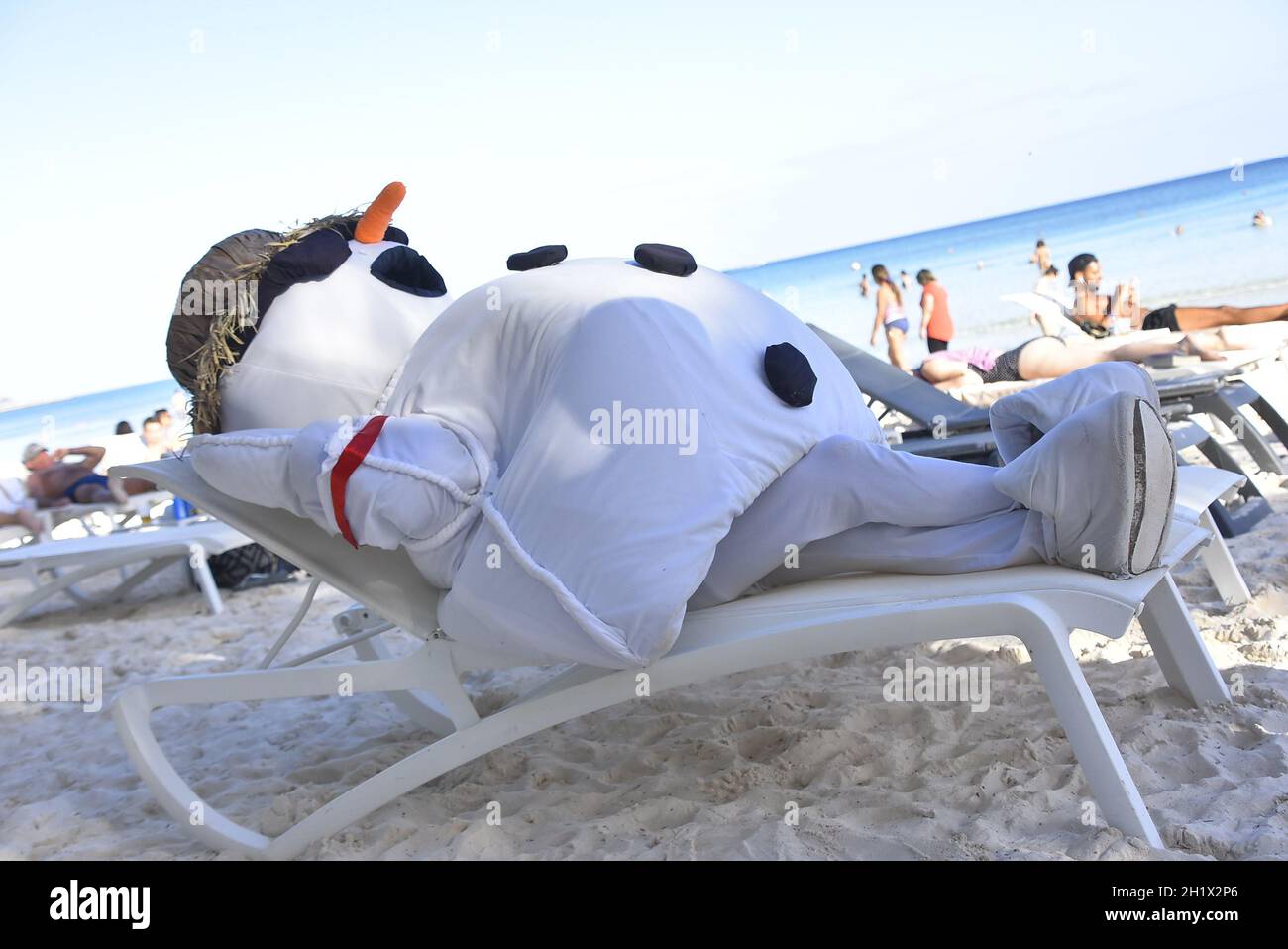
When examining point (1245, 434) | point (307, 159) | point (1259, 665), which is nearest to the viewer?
point (1259, 665)

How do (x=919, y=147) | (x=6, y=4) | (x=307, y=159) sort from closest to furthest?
(x=6, y=4) < (x=307, y=159) < (x=919, y=147)

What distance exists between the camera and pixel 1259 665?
225cm

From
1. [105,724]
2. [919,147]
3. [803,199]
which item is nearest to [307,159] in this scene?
[803,199]

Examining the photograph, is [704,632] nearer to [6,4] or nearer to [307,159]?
[6,4]

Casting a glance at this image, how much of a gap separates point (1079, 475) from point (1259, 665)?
111 centimetres

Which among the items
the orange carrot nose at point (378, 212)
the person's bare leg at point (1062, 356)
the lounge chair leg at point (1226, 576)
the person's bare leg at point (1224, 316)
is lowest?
the lounge chair leg at point (1226, 576)

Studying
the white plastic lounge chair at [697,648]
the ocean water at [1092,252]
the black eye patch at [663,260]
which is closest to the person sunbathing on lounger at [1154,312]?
the white plastic lounge chair at [697,648]

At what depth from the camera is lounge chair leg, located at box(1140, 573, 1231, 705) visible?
79.8 inches

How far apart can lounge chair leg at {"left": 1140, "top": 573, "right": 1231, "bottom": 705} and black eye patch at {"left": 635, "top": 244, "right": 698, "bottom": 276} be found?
3.84ft

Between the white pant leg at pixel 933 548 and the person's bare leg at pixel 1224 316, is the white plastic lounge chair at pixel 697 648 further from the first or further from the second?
the person's bare leg at pixel 1224 316

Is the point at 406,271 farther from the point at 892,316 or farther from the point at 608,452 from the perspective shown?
the point at 892,316

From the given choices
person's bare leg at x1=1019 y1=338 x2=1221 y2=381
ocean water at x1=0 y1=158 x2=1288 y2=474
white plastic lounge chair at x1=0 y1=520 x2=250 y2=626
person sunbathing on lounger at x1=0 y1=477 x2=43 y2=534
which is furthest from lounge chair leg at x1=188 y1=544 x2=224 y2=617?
ocean water at x1=0 y1=158 x2=1288 y2=474

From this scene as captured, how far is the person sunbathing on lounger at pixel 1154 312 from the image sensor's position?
5.36m

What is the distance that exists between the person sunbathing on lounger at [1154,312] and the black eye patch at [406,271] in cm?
450
